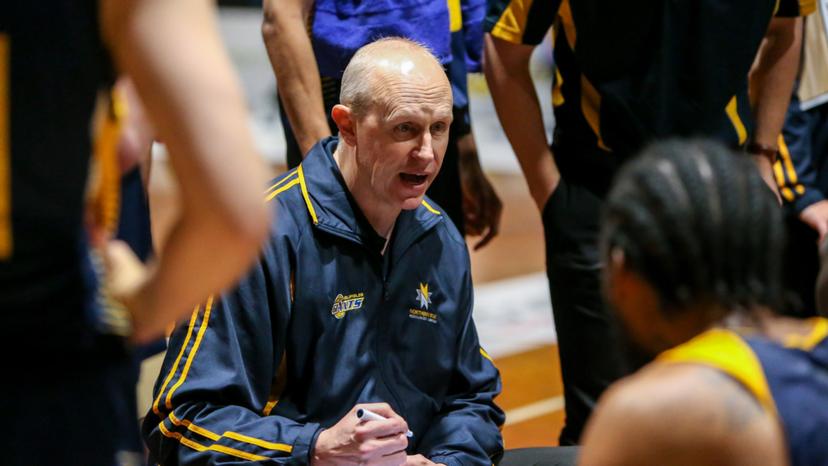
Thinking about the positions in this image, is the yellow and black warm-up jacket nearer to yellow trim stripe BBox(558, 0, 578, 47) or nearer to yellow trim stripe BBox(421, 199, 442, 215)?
yellow trim stripe BBox(421, 199, 442, 215)

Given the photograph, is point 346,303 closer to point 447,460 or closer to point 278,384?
point 278,384

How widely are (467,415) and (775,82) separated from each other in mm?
1595

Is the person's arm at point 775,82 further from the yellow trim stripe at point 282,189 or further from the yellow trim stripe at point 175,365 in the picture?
the yellow trim stripe at point 175,365

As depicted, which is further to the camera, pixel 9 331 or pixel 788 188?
pixel 788 188

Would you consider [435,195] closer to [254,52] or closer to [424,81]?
[424,81]

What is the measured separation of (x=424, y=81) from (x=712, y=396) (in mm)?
1541

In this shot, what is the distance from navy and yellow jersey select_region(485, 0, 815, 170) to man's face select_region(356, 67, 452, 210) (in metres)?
0.56

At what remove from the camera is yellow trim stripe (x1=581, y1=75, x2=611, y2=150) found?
10.5ft

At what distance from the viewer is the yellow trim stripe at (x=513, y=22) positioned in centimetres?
320

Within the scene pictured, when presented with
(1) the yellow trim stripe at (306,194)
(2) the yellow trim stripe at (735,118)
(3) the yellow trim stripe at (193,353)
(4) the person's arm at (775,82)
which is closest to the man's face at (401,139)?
(1) the yellow trim stripe at (306,194)

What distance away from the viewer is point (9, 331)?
1.11 meters

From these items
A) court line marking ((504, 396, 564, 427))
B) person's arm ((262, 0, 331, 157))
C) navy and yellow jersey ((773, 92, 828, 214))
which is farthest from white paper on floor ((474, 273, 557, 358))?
person's arm ((262, 0, 331, 157))

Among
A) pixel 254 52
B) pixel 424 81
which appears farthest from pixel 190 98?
pixel 254 52

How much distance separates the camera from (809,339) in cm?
152
